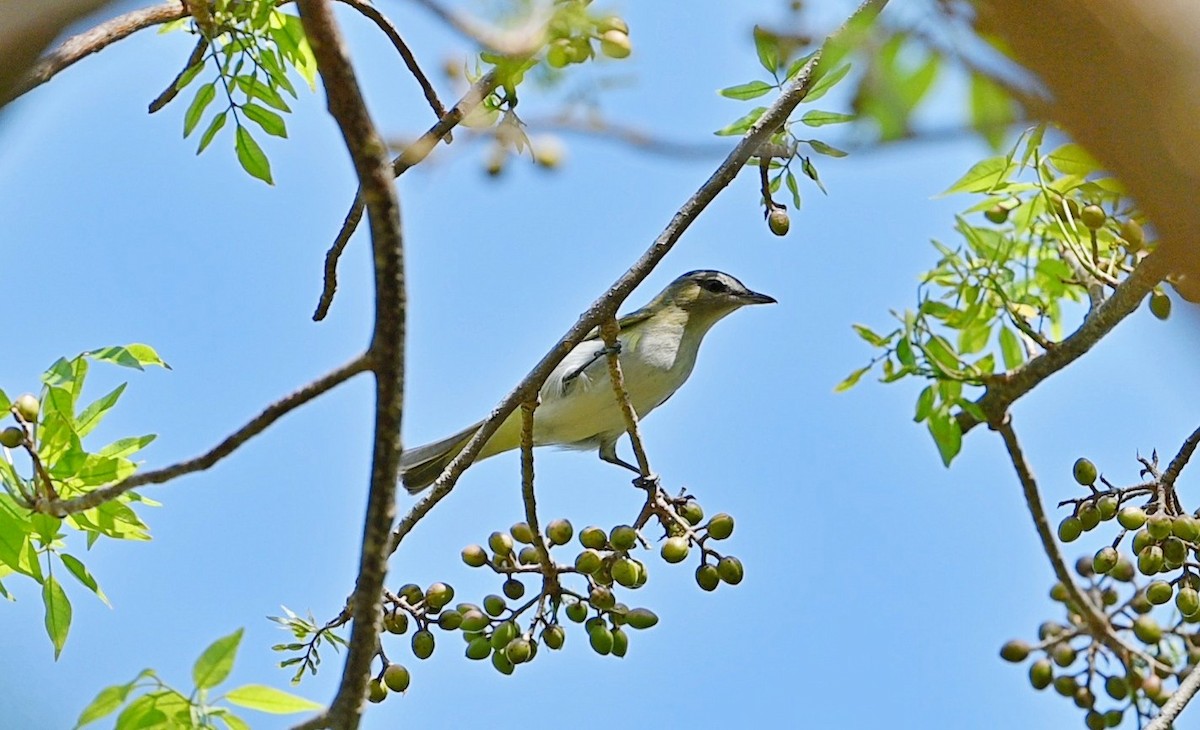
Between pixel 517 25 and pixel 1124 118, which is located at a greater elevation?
pixel 517 25

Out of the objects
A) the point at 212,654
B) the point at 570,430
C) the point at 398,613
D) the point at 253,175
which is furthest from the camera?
the point at 570,430

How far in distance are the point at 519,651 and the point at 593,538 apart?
17.9 inches

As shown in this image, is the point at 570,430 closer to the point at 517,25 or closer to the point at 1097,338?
the point at 1097,338

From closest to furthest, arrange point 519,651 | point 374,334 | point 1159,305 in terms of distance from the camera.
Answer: point 374,334 → point 519,651 → point 1159,305

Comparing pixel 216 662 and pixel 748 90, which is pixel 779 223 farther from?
pixel 216 662

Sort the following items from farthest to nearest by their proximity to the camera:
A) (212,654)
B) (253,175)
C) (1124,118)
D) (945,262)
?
(945,262) < (253,175) < (212,654) < (1124,118)

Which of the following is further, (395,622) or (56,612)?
(395,622)

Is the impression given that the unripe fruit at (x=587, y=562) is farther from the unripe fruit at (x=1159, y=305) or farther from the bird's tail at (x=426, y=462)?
the bird's tail at (x=426, y=462)

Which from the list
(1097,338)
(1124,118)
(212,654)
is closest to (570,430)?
(1097,338)

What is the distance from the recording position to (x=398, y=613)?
12.1 feet

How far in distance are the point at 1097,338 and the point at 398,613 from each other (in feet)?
7.95

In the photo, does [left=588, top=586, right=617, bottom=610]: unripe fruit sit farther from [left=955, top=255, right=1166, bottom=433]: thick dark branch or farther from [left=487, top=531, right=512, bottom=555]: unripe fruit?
[left=955, top=255, right=1166, bottom=433]: thick dark branch

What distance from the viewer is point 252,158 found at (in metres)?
3.96

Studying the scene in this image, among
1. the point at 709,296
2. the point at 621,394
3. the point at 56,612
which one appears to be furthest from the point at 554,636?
the point at 709,296
